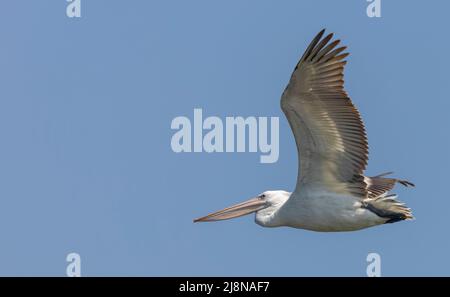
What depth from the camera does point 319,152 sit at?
1798 cm

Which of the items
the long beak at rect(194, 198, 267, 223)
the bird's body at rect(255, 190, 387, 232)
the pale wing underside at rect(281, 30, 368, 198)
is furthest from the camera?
the long beak at rect(194, 198, 267, 223)

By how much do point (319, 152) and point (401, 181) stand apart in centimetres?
168

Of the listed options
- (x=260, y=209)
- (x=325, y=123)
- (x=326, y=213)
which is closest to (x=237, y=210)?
(x=260, y=209)

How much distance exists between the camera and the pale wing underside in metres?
17.6

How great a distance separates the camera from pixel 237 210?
1936 centimetres

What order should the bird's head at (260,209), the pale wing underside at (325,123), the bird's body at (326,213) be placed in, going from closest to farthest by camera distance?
the pale wing underside at (325,123), the bird's body at (326,213), the bird's head at (260,209)

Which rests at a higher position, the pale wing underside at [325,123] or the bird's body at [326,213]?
the pale wing underside at [325,123]

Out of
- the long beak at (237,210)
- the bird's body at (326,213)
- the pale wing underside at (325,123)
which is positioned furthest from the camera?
the long beak at (237,210)

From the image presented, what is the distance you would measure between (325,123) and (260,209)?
5.91 feet

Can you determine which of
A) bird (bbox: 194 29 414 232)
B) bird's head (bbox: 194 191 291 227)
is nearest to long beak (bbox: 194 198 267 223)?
bird's head (bbox: 194 191 291 227)

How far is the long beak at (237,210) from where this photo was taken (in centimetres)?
1908

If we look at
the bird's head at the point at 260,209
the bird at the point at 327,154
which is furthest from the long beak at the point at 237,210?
the bird at the point at 327,154

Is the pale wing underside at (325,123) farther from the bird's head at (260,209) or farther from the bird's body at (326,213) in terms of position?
the bird's head at (260,209)

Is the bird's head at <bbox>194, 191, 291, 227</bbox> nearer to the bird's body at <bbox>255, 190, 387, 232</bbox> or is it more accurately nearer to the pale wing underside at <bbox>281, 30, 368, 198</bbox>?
the bird's body at <bbox>255, 190, 387, 232</bbox>
